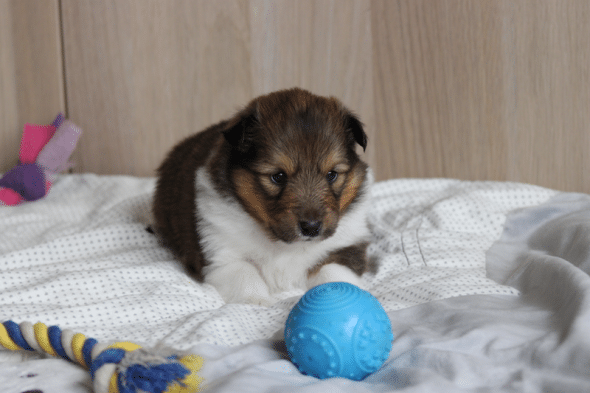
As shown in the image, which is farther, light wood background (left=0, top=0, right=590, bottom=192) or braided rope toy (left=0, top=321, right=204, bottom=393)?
light wood background (left=0, top=0, right=590, bottom=192)

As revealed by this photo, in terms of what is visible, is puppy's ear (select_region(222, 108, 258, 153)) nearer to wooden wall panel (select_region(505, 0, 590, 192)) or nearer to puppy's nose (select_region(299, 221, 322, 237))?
puppy's nose (select_region(299, 221, 322, 237))

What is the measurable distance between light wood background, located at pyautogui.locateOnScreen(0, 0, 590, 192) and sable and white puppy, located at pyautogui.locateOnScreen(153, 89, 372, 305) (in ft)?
5.79

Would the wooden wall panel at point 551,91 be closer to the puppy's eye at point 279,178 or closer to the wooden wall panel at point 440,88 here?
the wooden wall panel at point 440,88

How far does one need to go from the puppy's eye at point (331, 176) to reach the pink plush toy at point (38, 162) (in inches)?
103

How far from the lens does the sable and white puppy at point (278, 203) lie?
2.52m

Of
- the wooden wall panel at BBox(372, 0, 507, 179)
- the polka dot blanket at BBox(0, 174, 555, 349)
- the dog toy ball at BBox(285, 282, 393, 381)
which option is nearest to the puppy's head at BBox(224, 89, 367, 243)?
the polka dot blanket at BBox(0, 174, 555, 349)

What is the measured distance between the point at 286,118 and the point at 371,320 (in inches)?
46.6

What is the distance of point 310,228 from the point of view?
2438mm

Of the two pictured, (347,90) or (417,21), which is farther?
(347,90)

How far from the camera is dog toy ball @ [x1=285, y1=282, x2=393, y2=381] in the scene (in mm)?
1647

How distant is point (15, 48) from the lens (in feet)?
16.6

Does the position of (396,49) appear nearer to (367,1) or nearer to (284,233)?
(367,1)

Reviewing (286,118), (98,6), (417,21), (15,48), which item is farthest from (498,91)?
(15,48)

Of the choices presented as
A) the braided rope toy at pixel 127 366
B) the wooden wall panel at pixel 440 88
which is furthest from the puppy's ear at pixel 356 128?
the wooden wall panel at pixel 440 88
